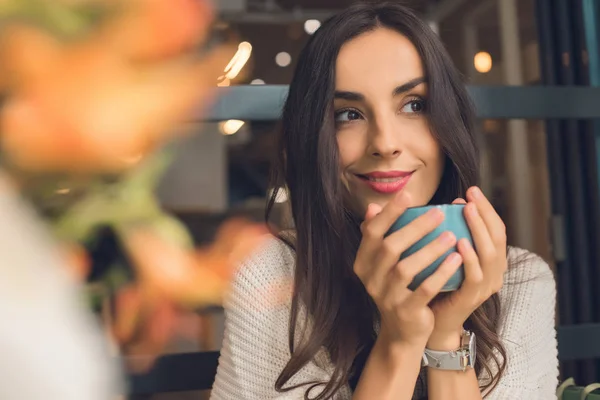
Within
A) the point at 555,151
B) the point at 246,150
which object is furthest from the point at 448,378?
the point at 246,150

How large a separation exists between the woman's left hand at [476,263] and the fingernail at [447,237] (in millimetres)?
15

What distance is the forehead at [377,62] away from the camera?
0.90 metres

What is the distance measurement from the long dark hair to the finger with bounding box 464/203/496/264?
8.6 inches

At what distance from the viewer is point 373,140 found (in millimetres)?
884

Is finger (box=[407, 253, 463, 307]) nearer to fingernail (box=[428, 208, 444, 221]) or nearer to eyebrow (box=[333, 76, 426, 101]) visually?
fingernail (box=[428, 208, 444, 221])

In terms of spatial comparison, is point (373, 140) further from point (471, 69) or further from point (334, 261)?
point (471, 69)

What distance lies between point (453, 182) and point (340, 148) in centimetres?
18

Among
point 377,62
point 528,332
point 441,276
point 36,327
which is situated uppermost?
point 377,62

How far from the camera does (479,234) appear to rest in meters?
0.73

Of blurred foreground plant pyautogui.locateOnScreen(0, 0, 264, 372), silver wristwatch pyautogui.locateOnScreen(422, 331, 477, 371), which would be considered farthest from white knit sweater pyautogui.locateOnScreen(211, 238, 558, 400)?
blurred foreground plant pyautogui.locateOnScreen(0, 0, 264, 372)

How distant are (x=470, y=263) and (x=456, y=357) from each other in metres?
0.17

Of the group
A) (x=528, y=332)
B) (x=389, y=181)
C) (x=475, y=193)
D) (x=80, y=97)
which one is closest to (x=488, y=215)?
(x=475, y=193)

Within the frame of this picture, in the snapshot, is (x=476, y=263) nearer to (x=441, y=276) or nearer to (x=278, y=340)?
(x=441, y=276)

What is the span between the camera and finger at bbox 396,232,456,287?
705 millimetres
